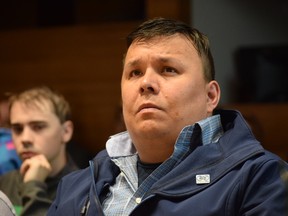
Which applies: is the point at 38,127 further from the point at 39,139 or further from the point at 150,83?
the point at 150,83

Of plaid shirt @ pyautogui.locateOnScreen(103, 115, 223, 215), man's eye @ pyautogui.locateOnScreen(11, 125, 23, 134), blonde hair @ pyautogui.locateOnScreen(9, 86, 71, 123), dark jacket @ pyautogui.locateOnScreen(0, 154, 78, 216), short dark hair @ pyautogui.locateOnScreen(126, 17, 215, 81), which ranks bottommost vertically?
dark jacket @ pyautogui.locateOnScreen(0, 154, 78, 216)

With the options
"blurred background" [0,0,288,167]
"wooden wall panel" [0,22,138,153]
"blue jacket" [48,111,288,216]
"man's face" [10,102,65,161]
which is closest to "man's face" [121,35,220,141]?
"blue jacket" [48,111,288,216]

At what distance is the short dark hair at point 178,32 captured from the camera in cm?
158

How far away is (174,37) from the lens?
157cm

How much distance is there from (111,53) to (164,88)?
2.51 meters

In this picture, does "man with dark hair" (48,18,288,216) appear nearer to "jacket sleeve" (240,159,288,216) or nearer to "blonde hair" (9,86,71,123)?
"jacket sleeve" (240,159,288,216)

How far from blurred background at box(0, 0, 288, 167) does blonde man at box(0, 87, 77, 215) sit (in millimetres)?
756

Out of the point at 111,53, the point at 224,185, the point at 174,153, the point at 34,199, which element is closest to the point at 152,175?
the point at 174,153

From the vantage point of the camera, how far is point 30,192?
198cm

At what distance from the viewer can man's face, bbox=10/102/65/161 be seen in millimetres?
2307

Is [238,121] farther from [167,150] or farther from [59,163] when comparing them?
[59,163]

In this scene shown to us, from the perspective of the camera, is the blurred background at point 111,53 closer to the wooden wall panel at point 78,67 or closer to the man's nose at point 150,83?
the wooden wall panel at point 78,67

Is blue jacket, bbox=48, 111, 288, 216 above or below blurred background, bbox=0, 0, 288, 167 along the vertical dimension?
above

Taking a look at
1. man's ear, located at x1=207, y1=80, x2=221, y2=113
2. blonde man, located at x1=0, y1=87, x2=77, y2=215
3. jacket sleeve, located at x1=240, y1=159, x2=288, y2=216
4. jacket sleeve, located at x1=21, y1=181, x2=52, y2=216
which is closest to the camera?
jacket sleeve, located at x1=240, y1=159, x2=288, y2=216
